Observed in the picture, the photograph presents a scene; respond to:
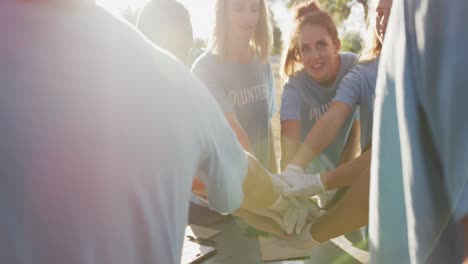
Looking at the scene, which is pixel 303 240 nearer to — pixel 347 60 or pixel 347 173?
pixel 347 173

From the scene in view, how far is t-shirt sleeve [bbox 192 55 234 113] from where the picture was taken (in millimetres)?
2984

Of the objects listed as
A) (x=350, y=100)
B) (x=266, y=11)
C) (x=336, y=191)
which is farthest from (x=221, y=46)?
(x=336, y=191)

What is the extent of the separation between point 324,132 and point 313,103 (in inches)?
11.3

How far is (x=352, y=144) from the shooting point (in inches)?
120

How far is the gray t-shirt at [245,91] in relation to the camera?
3.04 m

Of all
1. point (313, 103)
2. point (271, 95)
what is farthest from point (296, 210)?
point (271, 95)

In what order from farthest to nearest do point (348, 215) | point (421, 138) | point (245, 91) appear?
point (245, 91), point (348, 215), point (421, 138)

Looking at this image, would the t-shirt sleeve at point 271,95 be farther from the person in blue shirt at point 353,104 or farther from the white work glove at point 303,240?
the white work glove at point 303,240

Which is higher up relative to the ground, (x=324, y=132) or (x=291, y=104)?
(x=291, y=104)

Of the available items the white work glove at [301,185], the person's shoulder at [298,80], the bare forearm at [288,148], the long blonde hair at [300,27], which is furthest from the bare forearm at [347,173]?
the long blonde hair at [300,27]

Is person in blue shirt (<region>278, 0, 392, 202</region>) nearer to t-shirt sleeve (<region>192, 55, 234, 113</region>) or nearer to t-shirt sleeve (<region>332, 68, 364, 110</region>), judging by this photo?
t-shirt sleeve (<region>332, 68, 364, 110</region>)

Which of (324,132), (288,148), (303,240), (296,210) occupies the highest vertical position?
(324,132)

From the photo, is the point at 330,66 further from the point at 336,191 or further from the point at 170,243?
the point at 170,243

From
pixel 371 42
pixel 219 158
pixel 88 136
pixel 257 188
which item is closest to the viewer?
pixel 88 136
